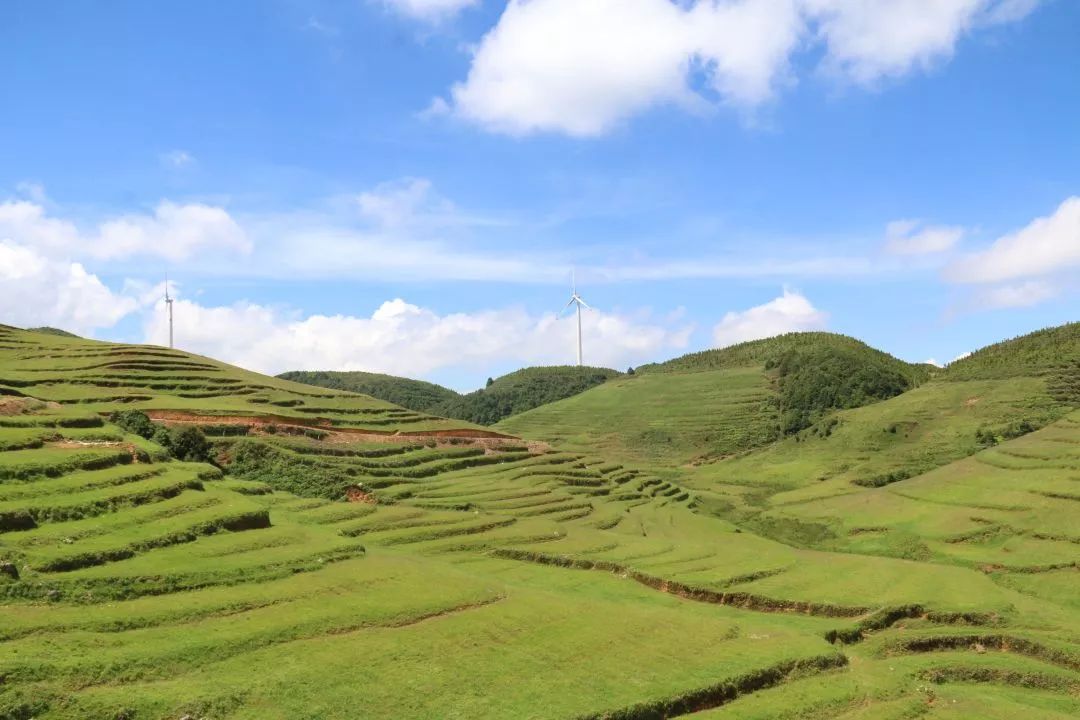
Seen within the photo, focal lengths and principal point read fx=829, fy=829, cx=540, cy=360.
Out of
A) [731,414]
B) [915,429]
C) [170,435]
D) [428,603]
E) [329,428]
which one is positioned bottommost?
[428,603]

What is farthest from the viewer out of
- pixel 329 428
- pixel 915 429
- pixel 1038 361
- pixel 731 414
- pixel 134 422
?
pixel 731 414

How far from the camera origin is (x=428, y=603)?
34500mm

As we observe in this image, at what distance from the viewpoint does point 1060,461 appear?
8481cm

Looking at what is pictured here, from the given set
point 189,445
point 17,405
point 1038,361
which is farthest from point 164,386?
point 1038,361

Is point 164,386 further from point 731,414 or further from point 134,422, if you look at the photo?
point 731,414

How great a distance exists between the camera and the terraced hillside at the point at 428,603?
2605 centimetres

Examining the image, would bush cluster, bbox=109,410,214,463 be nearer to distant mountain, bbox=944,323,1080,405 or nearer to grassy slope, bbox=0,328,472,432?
grassy slope, bbox=0,328,472,432

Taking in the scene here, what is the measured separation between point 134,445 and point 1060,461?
85304mm

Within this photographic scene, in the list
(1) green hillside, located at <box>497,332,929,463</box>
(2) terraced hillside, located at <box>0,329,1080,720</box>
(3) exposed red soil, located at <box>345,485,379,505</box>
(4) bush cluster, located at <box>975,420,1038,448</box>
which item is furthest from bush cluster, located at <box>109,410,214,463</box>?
(1) green hillside, located at <box>497,332,929,463</box>

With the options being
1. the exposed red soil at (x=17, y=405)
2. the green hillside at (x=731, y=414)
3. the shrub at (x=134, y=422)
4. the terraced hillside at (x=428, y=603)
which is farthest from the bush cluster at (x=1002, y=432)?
the exposed red soil at (x=17, y=405)

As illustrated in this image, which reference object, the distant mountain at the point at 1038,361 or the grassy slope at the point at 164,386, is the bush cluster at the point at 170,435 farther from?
the distant mountain at the point at 1038,361

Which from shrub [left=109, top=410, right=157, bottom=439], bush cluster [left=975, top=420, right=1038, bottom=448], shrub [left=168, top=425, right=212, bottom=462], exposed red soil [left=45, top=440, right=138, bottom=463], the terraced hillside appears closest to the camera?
the terraced hillside

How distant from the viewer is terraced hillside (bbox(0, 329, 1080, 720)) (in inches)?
1025

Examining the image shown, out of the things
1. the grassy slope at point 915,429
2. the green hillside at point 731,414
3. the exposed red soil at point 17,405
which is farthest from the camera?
the green hillside at point 731,414
